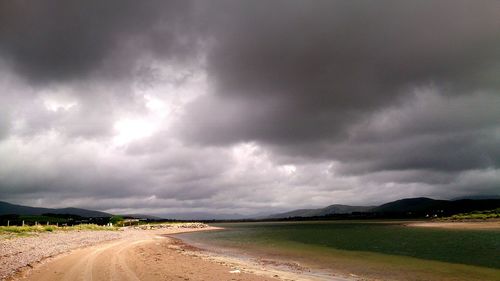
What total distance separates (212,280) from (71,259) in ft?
51.9

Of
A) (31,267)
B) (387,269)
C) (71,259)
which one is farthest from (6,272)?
(387,269)

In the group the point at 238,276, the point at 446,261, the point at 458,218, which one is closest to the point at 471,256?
the point at 446,261

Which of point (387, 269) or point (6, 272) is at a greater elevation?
point (6, 272)

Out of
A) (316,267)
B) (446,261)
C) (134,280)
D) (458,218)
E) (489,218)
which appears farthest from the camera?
(458,218)

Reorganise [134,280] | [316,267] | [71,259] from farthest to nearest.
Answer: [316,267] < [71,259] < [134,280]

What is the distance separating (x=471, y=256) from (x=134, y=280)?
129 feet

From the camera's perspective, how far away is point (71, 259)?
29.1m

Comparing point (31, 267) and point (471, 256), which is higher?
point (31, 267)

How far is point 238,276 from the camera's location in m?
23.2

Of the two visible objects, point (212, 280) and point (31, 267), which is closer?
point (212, 280)

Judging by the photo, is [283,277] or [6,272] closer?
[6,272]

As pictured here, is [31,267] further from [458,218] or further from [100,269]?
[458,218]

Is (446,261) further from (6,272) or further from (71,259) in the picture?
(6,272)

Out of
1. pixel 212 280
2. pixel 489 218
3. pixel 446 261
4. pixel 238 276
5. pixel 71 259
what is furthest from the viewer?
pixel 489 218
